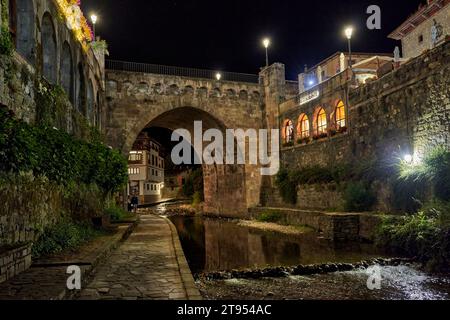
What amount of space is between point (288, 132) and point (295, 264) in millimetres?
16137

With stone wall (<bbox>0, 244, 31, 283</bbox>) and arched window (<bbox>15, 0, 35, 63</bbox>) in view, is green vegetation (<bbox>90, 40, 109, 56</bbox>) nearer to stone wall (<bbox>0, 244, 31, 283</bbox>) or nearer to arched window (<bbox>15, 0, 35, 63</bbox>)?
arched window (<bbox>15, 0, 35, 63</bbox>)

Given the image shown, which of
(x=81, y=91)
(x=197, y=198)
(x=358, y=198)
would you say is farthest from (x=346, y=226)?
(x=197, y=198)

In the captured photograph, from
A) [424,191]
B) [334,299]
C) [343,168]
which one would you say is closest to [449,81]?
[424,191]

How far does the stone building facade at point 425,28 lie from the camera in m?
24.3

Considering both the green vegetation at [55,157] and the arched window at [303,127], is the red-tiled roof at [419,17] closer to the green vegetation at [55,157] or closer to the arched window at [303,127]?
the arched window at [303,127]

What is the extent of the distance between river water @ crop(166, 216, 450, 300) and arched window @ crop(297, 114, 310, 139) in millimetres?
8602

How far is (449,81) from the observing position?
1327cm

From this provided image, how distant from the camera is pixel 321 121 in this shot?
22297 millimetres

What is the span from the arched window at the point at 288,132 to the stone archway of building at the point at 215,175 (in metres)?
3.54

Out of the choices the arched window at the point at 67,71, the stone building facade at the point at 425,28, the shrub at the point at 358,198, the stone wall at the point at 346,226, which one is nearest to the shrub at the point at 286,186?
the shrub at the point at 358,198

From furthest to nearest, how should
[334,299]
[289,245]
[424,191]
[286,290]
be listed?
[289,245]
[424,191]
[286,290]
[334,299]

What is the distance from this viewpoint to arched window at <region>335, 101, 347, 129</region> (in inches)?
790
